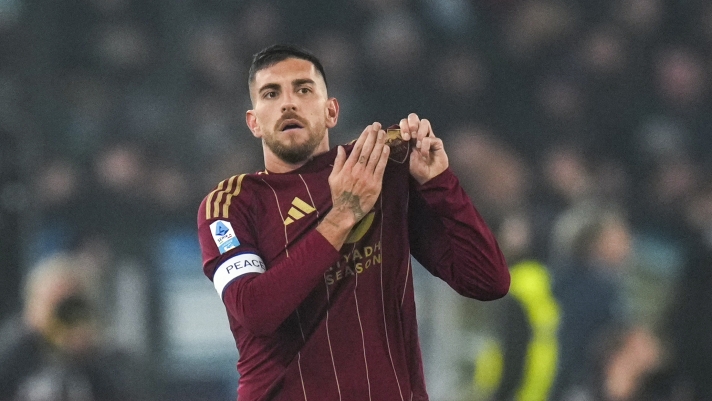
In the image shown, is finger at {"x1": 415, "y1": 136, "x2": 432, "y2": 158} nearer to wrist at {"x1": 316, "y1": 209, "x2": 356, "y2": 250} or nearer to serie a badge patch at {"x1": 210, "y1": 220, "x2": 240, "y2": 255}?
wrist at {"x1": 316, "y1": 209, "x2": 356, "y2": 250}

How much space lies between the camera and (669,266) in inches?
122

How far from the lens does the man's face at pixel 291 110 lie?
1.77m

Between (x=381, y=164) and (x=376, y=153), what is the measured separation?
0.02 m

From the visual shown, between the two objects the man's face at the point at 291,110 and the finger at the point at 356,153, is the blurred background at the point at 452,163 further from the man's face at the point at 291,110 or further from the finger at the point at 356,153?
the finger at the point at 356,153

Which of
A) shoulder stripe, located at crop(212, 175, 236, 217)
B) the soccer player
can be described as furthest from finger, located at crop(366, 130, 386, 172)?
shoulder stripe, located at crop(212, 175, 236, 217)

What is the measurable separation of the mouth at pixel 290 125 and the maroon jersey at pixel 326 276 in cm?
9

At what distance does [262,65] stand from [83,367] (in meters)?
1.68

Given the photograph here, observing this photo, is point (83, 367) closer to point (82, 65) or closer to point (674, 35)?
point (82, 65)

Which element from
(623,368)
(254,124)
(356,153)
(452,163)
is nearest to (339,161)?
(356,153)

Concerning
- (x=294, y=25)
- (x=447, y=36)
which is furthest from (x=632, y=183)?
(x=294, y=25)

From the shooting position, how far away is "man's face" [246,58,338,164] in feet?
5.82

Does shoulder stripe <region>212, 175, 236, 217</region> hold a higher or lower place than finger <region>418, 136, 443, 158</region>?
higher

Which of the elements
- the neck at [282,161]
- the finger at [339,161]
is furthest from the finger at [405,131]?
the neck at [282,161]

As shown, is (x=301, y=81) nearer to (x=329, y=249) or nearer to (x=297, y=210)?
(x=297, y=210)
